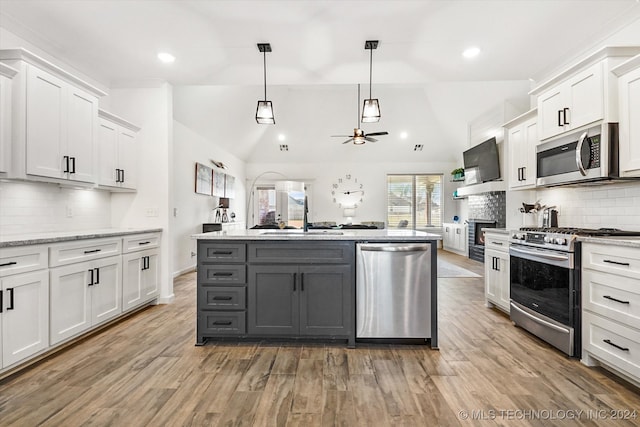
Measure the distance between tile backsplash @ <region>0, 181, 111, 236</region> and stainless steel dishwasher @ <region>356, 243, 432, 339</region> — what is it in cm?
288

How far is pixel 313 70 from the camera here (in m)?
3.79

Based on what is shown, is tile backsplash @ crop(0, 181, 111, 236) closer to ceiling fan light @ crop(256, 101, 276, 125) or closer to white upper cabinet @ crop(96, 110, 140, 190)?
white upper cabinet @ crop(96, 110, 140, 190)

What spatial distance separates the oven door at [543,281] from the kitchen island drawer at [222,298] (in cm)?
248

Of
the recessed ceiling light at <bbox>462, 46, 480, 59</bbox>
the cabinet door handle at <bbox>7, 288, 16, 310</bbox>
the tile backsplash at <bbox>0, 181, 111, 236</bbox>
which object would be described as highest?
the recessed ceiling light at <bbox>462, 46, 480, 59</bbox>

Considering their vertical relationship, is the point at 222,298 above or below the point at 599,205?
below

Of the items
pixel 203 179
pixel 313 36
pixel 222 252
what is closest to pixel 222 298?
pixel 222 252

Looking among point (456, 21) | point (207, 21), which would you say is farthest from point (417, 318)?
point (207, 21)

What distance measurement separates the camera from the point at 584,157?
262cm

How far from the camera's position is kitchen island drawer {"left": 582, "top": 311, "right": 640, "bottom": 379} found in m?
1.97

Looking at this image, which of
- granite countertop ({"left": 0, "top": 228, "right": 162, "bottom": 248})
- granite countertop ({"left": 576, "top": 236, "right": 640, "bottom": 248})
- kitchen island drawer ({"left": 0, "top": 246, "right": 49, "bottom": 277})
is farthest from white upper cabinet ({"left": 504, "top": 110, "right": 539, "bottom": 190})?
kitchen island drawer ({"left": 0, "top": 246, "right": 49, "bottom": 277})

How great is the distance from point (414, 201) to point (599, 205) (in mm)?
7140

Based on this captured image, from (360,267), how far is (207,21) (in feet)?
8.09

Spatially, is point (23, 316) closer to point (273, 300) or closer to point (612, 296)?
point (273, 300)

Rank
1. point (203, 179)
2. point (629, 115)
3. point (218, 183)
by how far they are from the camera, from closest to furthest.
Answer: point (629, 115), point (203, 179), point (218, 183)
